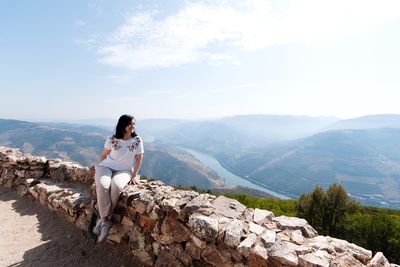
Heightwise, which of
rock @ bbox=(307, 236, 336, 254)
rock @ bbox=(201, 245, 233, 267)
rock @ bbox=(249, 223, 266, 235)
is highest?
rock @ bbox=(249, 223, 266, 235)

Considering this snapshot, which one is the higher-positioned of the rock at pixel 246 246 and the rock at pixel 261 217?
the rock at pixel 261 217

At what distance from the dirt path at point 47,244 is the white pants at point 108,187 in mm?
1216

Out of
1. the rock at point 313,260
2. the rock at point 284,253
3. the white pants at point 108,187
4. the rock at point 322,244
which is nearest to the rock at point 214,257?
the rock at point 284,253

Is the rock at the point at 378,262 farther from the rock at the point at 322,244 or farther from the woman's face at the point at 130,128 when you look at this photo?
the woman's face at the point at 130,128

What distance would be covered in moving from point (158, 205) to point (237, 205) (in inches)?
83.6

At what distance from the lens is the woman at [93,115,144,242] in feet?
24.3

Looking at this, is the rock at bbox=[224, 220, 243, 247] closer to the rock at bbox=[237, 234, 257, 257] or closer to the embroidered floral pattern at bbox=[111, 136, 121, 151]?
the rock at bbox=[237, 234, 257, 257]

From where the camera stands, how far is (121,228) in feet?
25.4

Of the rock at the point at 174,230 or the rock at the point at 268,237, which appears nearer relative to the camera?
the rock at the point at 268,237

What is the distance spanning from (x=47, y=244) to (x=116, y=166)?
10.6ft

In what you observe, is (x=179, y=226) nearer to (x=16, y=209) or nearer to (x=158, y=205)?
(x=158, y=205)

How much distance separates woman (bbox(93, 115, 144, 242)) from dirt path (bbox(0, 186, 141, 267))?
0.63 metres

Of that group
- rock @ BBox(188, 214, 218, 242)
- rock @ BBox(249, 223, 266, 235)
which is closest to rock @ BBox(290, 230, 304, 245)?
rock @ BBox(249, 223, 266, 235)

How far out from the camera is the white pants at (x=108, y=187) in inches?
291
